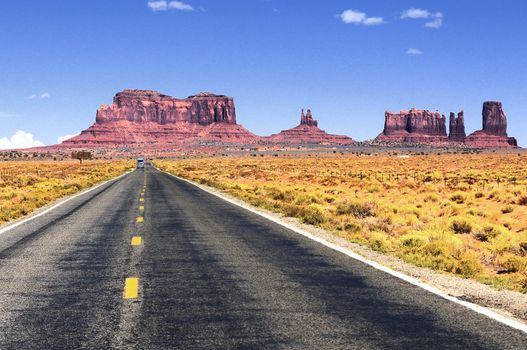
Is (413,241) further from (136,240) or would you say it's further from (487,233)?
(136,240)

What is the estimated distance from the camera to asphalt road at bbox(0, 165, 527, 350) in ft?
16.9

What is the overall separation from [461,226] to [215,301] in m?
11.6

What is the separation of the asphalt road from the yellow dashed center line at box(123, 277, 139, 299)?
0.08 meters

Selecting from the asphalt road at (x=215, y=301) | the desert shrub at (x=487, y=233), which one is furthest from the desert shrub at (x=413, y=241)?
the desert shrub at (x=487, y=233)

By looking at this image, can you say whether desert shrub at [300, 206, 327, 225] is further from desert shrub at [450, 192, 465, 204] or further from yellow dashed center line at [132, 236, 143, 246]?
desert shrub at [450, 192, 465, 204]

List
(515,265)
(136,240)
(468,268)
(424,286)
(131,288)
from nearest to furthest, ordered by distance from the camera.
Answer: (131,288) < (424,286) < (468,268) < (515,265) < (136,240)

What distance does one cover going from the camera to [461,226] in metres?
16.2

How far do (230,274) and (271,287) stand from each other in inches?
43.0

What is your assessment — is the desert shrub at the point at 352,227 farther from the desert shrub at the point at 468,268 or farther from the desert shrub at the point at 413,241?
the desert shrub at the point at 468,268

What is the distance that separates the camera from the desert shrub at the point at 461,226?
16194 millimetres

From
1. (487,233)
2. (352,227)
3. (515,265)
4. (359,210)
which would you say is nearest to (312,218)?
(352,227)

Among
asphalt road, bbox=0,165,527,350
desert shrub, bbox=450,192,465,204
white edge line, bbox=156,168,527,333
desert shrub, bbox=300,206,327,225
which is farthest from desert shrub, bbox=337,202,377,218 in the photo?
asphalt road, bbox=0,165,527,350

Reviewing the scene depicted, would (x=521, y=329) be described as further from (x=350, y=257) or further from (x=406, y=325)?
(x=350, y=257)

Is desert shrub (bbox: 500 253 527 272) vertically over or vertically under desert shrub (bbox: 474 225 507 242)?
over
